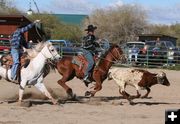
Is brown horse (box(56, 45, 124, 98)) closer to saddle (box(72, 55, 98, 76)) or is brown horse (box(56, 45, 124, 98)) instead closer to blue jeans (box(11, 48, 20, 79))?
saddle (box(72, 55, 98, 76))

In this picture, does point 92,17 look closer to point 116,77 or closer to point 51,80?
point 51,80

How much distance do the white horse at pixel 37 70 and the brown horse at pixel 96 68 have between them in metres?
1.48

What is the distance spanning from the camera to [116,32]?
62.0m

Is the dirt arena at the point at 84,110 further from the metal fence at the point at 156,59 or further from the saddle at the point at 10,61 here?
the metal fence at the point at 156,59

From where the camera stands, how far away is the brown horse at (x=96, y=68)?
13.2m

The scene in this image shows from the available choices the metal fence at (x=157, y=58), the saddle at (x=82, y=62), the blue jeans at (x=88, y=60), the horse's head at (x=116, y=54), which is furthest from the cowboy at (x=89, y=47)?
the metal fence at (x=157, y=58)

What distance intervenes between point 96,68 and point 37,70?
2.02 m

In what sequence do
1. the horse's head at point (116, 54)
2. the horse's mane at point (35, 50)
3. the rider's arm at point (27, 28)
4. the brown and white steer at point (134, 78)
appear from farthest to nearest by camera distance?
the horse's head at point (116, 54) → the brown and white steer at point (134, 78) → the horse's mane at point (35, 50) → the rider's arm at point (27, 28)

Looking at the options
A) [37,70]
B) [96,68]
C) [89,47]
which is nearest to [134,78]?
[96,68]

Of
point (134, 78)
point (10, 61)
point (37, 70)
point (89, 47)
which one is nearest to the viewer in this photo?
point (37, 70)

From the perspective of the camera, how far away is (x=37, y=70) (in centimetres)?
1184

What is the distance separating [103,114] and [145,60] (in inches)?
Answer: 763

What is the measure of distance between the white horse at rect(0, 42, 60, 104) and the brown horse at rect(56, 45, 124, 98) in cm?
148

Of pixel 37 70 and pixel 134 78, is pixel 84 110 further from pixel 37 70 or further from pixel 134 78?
pixel 134 78
